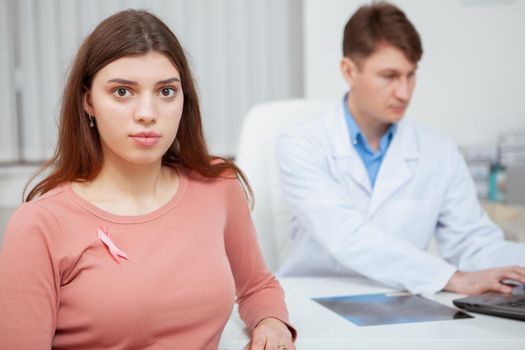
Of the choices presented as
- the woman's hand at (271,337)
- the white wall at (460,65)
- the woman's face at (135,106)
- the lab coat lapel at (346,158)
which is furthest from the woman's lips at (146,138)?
the white wall at (460,65)

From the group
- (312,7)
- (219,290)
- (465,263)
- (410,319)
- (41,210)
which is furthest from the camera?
(312,7)

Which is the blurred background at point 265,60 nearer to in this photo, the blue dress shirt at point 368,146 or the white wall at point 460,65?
the white wall at point 460,65

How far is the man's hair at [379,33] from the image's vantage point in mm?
1783

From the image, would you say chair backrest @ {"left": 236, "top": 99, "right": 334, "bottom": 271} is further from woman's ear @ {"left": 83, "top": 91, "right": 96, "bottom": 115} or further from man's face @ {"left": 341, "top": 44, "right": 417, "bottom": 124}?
woman's ear @ {"left": 83, "top": 91, "right": 96, "bottom": 115}

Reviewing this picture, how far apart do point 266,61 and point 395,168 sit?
4.40 feet

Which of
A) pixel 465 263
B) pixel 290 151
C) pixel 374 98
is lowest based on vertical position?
pixel 465 263

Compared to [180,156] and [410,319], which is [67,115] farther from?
[410,319]

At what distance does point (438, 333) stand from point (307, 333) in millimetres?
222

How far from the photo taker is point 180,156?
1249 millimetres

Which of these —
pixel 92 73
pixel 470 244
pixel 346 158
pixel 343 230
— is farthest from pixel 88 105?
pixel 470 244

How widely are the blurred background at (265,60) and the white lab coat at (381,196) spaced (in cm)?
95

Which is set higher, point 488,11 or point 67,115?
point 488,11

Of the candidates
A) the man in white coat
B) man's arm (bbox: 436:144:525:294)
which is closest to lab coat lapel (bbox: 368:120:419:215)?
the man in white coat

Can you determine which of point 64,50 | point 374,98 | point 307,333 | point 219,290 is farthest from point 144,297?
point 64,50
